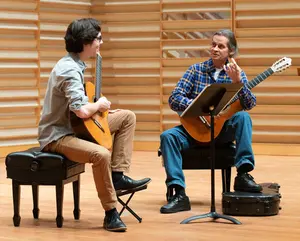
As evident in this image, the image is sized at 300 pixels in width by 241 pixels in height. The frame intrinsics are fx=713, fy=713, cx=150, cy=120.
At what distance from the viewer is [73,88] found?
4.24m

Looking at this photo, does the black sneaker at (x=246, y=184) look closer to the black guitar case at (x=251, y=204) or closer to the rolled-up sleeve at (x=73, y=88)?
the black guitar case at (x=251, y=204)

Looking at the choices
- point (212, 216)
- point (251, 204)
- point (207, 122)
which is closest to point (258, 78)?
point (207, 122)

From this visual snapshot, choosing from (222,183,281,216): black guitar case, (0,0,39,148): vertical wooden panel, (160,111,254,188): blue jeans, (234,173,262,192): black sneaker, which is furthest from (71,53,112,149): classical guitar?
(0,0,39,148): vertical wooden panel

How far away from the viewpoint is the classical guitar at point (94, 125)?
433 cm

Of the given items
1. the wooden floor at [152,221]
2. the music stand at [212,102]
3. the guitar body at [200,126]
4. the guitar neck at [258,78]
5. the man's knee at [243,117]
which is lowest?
the wooden floor at [152,221]

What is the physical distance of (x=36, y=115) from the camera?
8.48 metres

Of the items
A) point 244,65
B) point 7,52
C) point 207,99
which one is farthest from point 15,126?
point 207,99

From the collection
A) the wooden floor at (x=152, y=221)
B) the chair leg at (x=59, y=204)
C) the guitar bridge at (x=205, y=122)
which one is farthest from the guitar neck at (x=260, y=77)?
the chair leg at (x=59, y=204)

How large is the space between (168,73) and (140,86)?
0.40 m

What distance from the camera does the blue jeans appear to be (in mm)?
4918

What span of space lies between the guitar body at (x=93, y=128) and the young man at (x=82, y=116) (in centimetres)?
5

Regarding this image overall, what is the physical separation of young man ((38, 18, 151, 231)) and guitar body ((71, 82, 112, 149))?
53 millimetres

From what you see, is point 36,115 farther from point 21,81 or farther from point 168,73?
point 168,73

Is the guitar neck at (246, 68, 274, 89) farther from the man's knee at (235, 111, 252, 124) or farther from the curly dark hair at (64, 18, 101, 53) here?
the curly dark hair at (64, 18, 101, 53)
